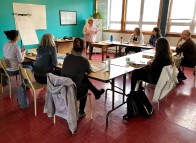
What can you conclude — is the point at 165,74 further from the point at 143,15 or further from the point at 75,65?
the point at 143,15

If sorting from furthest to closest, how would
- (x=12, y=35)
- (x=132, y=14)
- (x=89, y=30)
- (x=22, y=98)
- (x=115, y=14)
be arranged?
(x=115, y=14) → (x=132, y=14) → (x=89, y=30) → (x=12, y=35) → (x=22, y=98)

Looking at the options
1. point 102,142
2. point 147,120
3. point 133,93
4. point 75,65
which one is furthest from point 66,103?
point 147,120

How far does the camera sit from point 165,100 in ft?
9.86

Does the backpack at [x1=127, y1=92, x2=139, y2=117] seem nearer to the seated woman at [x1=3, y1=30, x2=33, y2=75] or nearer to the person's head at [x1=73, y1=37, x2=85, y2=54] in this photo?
the person's head at [x1=73, y1=37, x2=85, y2=54]

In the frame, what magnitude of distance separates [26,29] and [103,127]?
4.20 metres

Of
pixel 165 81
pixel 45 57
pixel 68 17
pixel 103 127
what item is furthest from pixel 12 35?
pixel 68 17

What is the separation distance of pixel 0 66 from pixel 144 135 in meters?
2.66

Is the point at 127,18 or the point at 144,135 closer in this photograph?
the point at 144,135

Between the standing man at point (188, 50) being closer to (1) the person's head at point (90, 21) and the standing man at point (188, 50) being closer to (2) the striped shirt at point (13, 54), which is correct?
(2) the striped shirt at point (13, 54)

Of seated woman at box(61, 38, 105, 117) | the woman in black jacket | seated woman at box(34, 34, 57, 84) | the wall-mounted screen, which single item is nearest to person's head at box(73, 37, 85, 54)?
seated woman at box(61, 38, 105, 117)

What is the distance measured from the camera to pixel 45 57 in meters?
2.47

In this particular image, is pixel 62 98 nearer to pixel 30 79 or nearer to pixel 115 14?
pixel 30 79

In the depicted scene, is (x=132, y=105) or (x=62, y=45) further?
(x=62, y=45)

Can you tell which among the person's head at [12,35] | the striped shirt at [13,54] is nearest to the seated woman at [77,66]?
the striped shirt at [13,54]
